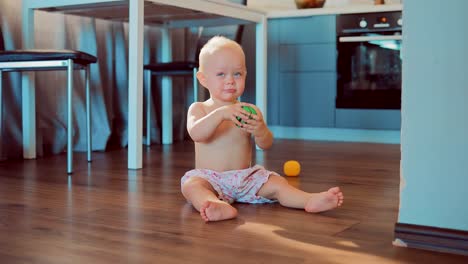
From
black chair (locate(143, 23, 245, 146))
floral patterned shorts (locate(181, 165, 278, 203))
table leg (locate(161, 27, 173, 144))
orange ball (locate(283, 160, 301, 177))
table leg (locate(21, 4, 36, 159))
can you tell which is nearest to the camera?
floral patterned shorts (locate(181, 165, 278, 203))

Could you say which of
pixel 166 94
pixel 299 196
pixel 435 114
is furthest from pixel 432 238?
pixel 166 94

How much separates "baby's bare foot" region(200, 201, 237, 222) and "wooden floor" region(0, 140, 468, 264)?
21mm

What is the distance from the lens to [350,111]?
403 cm

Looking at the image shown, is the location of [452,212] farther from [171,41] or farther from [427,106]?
[171,41]

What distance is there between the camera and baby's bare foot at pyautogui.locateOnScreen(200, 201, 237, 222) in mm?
1480

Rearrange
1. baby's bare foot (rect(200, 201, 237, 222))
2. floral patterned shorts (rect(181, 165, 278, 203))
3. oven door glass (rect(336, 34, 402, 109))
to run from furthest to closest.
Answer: oven door glass (rect(336, 34, 402, 109))
floral patterned shorts (rect(181, 165, 278, 203))
baby's bare foot (rect(200, 201, 237, 222))

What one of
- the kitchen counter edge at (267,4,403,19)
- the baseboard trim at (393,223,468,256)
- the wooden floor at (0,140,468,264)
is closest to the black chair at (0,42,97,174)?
the wooden floor at (0,140,468,264)

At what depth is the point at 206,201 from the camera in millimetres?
1511

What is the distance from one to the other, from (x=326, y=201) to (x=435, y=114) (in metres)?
0.45

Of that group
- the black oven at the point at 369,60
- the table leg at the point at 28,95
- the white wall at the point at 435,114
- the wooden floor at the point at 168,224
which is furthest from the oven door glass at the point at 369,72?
the white wall at the point at 435,114

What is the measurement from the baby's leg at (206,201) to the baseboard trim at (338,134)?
2444 mm

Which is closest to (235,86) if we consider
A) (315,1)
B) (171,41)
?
(171,41)

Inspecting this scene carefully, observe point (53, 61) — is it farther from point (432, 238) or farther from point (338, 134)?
point (338, 134)

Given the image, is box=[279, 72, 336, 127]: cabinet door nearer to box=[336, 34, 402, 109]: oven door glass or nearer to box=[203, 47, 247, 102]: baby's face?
box=[336, 34, 402, 109]: oven door glass
